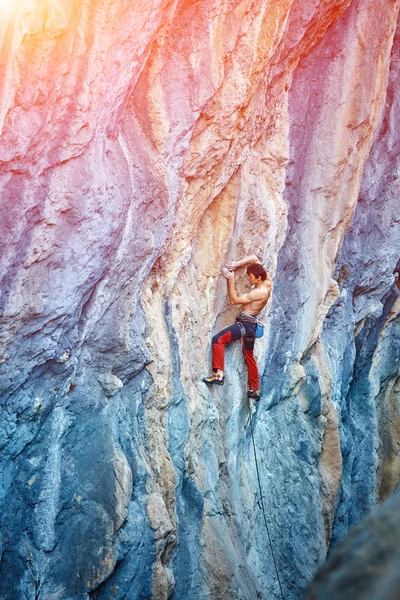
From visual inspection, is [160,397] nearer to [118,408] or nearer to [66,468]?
[118,408]

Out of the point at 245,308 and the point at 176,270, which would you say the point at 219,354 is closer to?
the point at 245,308

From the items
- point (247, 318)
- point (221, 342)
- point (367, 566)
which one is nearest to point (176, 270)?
point (221, 342)

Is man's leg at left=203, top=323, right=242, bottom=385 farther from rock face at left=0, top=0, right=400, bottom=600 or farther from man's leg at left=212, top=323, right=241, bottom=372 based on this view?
rock face at left=0, top=0, right=400, bottom=600

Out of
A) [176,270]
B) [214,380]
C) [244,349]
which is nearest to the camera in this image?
[176,270]

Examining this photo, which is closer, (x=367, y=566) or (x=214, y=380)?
(x=367, y=566)

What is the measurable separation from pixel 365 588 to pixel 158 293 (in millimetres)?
4959

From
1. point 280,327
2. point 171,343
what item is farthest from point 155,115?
point 280,327

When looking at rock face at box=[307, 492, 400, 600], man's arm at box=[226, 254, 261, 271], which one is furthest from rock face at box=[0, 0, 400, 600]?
rock face at box=[307, 492, 400, 600]

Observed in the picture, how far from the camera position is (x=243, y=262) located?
301 inches

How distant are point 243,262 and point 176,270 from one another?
3.66 ft

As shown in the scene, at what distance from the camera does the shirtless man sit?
24.9 feet

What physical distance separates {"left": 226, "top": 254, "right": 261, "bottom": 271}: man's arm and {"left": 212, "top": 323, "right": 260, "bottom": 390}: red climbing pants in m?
0.70

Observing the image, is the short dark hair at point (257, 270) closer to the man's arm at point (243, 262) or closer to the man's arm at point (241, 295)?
the man's arm at point (243, 262)

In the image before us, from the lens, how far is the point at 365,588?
6.59ft
